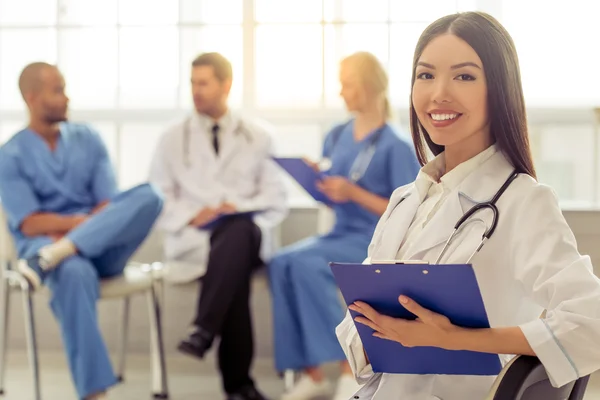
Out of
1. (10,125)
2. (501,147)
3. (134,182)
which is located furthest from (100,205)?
(501,147)

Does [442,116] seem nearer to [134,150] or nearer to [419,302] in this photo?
[419,302]

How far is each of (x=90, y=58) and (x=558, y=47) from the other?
2.25 meters

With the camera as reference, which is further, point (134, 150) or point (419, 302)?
point (134, 150)

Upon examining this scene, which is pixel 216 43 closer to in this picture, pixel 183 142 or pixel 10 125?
pixel 183 142

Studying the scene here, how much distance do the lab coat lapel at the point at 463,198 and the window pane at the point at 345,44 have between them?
10.8 ft

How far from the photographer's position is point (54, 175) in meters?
4.05

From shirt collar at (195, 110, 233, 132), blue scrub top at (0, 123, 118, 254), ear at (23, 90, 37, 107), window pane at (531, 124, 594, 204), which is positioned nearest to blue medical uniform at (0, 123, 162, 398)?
blue scrub top at (0, 123, 118, 254)

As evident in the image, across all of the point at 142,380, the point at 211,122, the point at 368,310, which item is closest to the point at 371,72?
the point at 211,122

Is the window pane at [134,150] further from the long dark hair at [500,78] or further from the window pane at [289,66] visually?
the long dark hair at [500,78]

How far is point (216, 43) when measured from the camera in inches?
193

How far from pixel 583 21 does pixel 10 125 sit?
9.28ft

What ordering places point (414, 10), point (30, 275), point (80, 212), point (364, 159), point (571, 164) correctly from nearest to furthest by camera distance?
1. point (30, 275)
2. point (364, 159)
3. point (80, 212)
4. point (571, 164)
5. point (414, 10)

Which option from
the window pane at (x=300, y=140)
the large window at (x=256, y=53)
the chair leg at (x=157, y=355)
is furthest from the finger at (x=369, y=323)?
the window pane at (x=300, y=140)

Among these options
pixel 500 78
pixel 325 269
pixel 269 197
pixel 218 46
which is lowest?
pixel 325 269
